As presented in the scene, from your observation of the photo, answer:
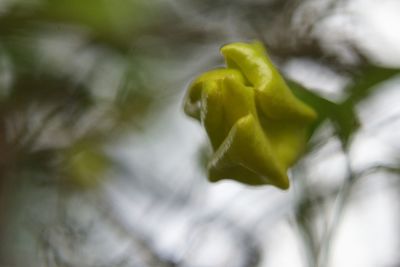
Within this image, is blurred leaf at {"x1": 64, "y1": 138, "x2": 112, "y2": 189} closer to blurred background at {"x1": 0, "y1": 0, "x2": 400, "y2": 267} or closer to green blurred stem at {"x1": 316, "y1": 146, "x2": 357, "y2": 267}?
blurred background at {"x1": 0, "y1": 0, "x2": 400, "y2": 267}

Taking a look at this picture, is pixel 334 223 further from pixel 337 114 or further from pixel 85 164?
pixel 85 164

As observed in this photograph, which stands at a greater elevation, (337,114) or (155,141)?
(337,114)

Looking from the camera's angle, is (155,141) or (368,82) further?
(155,141)

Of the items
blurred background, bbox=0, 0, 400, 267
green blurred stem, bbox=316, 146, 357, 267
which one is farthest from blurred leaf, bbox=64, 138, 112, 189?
green blurred stem, bbox=316, 146, 357, 267

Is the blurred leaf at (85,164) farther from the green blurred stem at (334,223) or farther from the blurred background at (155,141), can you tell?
the green blurred stem at (334,223)

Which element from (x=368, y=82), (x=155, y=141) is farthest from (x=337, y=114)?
(x=155, y=141)
